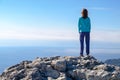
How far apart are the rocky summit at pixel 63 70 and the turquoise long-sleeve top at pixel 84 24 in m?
4.02

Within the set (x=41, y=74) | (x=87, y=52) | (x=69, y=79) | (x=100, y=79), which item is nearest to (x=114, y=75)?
(x=100, y=79)

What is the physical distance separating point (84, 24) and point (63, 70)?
5.64 metres

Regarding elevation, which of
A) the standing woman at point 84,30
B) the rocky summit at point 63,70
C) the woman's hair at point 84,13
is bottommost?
the rocky summit at point 63,70

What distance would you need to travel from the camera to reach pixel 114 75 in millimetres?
Result: 20781

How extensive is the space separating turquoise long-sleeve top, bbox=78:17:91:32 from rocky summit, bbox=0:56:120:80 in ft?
13.2

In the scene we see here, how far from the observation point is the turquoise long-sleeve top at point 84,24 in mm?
26797

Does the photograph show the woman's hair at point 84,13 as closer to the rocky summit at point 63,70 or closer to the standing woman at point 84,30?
the standing woman at point 84,30

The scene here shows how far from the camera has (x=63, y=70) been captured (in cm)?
2233

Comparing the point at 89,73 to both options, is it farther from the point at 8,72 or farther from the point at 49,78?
the point at 8,72

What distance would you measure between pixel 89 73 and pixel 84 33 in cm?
614

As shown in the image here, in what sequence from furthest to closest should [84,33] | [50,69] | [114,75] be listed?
[84,33] < [50,69] < [114,75]

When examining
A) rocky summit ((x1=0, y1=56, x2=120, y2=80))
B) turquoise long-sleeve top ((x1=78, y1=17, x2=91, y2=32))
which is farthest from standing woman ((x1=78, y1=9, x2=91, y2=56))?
rocky summit ((x1=0, y1=56, x2=120, y2=80))

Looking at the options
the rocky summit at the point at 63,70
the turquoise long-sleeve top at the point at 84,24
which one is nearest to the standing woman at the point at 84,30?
the turquoise long-sleeve top at the point at 84,24

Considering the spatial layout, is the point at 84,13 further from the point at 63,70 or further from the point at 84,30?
the point at 63,70
